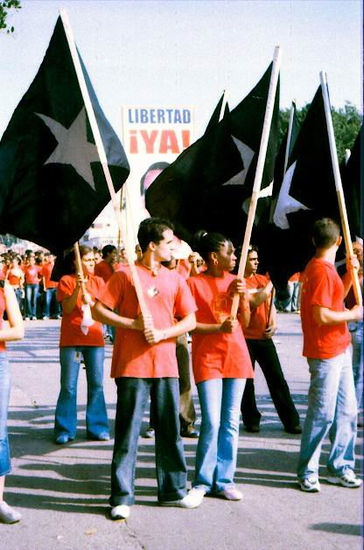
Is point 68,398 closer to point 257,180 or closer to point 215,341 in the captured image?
point 215,341

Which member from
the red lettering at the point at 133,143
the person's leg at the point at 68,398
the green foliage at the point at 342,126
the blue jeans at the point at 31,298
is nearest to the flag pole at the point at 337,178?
the person's leg at the point at 68,398

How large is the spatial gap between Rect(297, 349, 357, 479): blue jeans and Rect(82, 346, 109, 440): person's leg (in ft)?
7.92

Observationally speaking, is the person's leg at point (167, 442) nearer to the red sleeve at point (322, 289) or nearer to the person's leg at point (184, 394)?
the red sleeve at point (322, 289)

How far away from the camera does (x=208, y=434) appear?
231 inches

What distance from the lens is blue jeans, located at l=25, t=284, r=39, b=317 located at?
81.8 ft

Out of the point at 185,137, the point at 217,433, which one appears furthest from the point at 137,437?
the point at 185,137

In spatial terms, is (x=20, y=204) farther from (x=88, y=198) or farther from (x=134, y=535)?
(x=134, y=535)

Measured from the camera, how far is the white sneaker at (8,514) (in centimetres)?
541

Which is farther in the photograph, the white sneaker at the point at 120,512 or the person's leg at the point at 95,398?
the person's leg at the point at 95,398

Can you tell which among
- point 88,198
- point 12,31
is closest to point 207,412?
point 88,198

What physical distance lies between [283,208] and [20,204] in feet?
7.08

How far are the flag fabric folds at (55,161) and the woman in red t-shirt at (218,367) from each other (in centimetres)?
100

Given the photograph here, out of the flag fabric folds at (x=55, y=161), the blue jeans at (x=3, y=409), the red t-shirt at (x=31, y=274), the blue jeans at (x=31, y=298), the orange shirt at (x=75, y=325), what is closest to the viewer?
the blue jeans at (x=3, y=409)

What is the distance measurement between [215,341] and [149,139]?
985 centimetres
